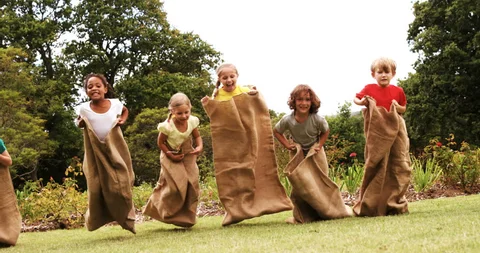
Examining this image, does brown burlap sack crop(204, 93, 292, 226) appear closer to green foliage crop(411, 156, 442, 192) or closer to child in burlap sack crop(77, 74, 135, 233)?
child in burlap sack crop(77, 74, 135, 233)

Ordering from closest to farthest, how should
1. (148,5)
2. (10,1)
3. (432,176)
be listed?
(432,176) → (10,1) → (148,5)

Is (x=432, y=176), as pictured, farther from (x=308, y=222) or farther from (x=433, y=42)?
(x=433, y=42)

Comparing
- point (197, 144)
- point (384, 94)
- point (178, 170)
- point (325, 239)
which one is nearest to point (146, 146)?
point (197, 144)

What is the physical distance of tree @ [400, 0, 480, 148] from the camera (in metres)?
28.1

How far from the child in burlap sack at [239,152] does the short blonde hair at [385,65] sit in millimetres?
1369

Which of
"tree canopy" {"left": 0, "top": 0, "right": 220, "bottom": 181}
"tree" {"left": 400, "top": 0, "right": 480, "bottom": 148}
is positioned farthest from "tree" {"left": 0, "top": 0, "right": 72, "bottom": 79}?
"tree" {"left": 400, "top": 0, "right": 480, "bottom": 148}

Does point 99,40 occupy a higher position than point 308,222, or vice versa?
point 99,40

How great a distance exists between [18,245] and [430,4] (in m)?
26.3

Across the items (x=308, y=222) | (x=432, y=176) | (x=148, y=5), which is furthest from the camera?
(x=148, y=5)

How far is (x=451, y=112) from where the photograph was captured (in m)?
29.1

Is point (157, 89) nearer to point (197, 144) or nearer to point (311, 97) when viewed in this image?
point (197, 144)

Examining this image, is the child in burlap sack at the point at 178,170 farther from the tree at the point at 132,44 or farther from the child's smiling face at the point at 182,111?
the tree at the point at 132,44

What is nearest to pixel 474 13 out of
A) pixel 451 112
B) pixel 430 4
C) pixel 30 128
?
pixel 430 4

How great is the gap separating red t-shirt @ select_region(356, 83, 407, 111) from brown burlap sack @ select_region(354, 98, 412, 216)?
0.59ft
